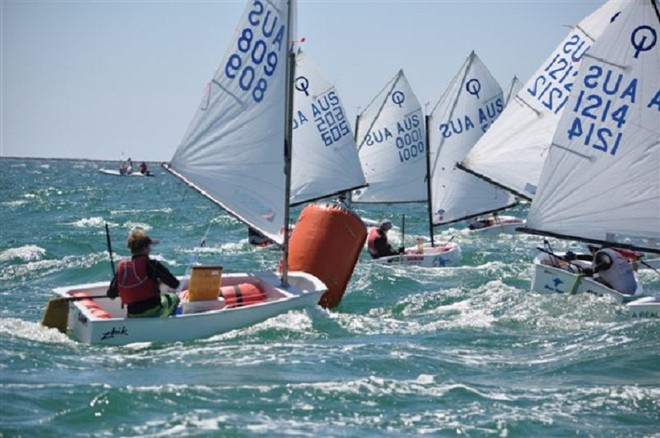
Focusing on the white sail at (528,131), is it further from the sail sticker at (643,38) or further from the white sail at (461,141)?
the white sail at (461,141)

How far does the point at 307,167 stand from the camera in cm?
2631

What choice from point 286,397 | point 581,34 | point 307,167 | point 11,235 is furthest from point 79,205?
point 286,397

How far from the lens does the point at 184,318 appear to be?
1293 cm

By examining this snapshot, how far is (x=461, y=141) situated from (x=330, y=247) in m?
12.8

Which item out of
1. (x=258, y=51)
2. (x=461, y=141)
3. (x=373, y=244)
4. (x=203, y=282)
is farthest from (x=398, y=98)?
(x=203, y=282)

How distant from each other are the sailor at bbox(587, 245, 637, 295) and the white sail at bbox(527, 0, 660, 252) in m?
0.46

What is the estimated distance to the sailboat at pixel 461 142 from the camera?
92.2 feet

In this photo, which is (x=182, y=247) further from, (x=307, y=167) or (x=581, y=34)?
(x=581, y=34)

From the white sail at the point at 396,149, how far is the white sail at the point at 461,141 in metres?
4.80

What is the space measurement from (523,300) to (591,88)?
3789 millimetres

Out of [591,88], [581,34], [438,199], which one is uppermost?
[581,34]

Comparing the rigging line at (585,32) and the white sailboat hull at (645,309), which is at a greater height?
the rigging line at (585,32)

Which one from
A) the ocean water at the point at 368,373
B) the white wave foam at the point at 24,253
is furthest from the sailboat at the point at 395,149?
the ocean water at the point at 368,373

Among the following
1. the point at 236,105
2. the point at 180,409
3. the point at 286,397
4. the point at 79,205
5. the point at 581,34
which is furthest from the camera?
the point at 79,205
